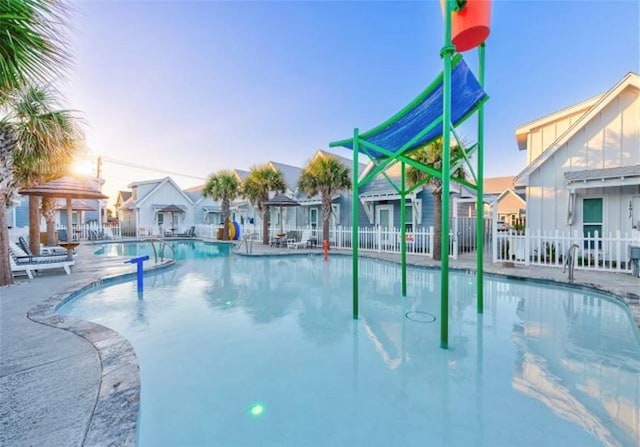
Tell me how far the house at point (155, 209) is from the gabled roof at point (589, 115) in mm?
26252

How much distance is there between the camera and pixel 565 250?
32.4 feet

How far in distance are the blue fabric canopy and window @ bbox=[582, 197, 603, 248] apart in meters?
8.08

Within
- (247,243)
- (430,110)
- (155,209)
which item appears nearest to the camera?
(430,110)

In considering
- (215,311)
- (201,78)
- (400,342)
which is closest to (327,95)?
(201,78)

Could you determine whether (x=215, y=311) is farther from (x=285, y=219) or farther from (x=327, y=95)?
(x=285, y=219)

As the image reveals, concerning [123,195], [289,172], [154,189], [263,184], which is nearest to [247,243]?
[263,184]

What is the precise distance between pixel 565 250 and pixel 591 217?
5.04 ft

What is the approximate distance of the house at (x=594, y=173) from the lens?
30.4ft

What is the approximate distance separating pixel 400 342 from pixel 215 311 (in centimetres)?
383

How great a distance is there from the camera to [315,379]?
336cm

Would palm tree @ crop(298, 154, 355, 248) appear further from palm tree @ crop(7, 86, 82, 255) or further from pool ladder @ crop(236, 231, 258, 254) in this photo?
palm tree @ crop(7, 86, 82, 255)

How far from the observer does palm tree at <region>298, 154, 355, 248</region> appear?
15406mm

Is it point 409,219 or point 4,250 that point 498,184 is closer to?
point 409,219

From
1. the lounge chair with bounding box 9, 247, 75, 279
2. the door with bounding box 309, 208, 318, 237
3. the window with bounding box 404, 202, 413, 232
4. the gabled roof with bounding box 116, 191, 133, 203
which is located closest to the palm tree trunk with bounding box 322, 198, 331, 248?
the door with bounding box 309, 208, 318, 237
